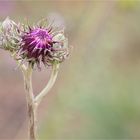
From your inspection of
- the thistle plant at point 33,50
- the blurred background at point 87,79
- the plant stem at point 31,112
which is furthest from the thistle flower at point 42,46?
the blurred background at point 87,79

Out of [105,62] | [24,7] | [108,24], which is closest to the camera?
[105,62]

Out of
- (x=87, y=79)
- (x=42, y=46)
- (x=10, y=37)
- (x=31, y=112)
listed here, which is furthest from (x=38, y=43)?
(x=87, y=79)

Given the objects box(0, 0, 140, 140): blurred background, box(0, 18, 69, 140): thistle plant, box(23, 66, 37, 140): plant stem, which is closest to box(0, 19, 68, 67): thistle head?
box(0, 18, 69, 140): thistle plant

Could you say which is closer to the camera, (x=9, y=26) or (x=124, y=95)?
(x=9, y=26)

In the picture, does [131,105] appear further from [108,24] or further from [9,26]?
[9,26]

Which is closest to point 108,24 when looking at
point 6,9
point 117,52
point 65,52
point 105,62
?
point 117,52

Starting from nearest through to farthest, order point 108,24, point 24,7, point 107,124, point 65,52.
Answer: point 65,52, point 107,124, point 108,24, point 24,7

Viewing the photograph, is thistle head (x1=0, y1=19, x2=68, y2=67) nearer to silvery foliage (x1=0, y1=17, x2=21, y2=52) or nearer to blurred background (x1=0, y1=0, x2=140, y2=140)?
silvery foliage (x1=0, y1=17, x2=21, y2=52)
